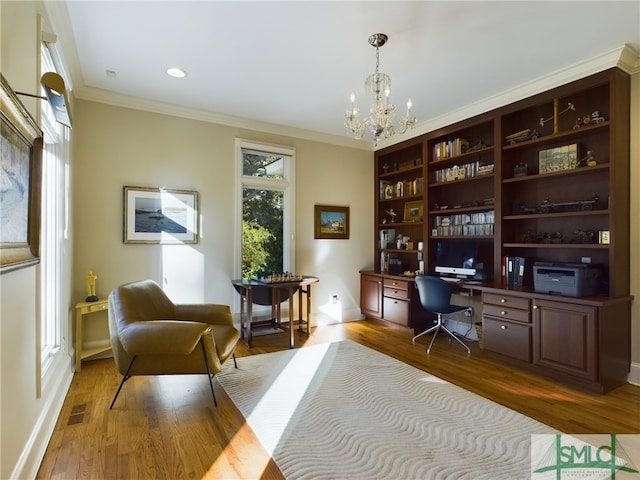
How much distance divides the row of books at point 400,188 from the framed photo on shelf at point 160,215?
2910mm

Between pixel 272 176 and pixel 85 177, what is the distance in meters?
2.15

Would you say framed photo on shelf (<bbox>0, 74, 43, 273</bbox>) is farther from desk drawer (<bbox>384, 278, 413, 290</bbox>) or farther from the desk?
desk drawer (<bbox>384, 278, 413, 290</bbox>)

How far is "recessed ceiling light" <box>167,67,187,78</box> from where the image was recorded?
3.14 metres

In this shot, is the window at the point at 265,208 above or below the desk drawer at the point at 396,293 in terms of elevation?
above

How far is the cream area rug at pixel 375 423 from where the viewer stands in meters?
1.87

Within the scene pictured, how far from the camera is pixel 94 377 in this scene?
308 centimetres

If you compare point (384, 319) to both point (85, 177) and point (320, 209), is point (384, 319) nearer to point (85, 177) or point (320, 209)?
point (320, 209)

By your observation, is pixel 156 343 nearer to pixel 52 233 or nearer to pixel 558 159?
pixel 52 233

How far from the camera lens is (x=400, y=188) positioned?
518 centimetres

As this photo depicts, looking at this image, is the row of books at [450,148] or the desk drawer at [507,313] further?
the row of books at [450,148]

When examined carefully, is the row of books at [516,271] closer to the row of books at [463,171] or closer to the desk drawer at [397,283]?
the row of books at [463,171]

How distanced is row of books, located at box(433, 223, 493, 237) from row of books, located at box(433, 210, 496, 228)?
0.15 feet

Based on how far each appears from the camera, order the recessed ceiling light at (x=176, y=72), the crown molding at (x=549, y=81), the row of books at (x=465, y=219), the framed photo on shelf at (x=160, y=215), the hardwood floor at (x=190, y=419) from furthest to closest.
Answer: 1. the row of books at (x=465, y=219)
2. the framed photo on shelf at (x=160, y=215)
3. the recessed ceiling light at (x=176, y=72)
4. the crown molding at (x=549, y=81)
5. the hardwood floor at (x=190, y=419)

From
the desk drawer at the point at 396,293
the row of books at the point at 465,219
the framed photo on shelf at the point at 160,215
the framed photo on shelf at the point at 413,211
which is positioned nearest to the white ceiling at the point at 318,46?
the framed photo on shelf at the point at 160,215
